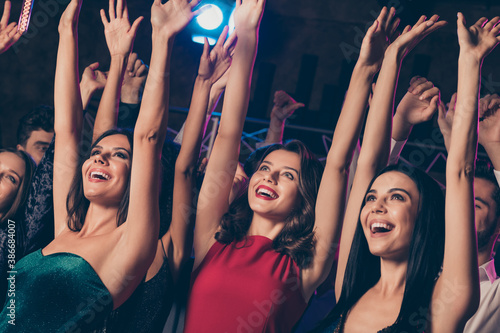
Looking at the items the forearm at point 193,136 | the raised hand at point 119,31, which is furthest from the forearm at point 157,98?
the raised hand at point 119,31

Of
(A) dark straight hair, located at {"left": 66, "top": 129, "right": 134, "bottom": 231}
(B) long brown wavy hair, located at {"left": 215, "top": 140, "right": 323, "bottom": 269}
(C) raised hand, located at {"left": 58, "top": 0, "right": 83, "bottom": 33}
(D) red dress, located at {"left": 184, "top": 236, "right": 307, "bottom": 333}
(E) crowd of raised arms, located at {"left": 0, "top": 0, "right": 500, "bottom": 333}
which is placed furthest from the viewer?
(C) raised hand, located at {"left": 58, "top": 0, "right": 83, "bottom": 33}

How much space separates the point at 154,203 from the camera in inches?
70.4

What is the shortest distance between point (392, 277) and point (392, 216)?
0.64 feet

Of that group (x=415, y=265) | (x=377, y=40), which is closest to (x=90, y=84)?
(x=377, y=40)

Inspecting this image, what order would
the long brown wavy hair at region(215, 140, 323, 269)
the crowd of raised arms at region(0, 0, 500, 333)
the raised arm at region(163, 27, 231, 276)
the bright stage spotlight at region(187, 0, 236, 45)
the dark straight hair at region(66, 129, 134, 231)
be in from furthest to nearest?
the bright stage spotlight at region(187, 0, 236, 45)
the dark straight hair at region(66, 129, 134, 231)
the raised arm at region(163, 27, 231, 276)
the long brown wavy hair at region(215, 140, 323, 269)
the crowd of raised arms at region(0, 0, 500, 333)

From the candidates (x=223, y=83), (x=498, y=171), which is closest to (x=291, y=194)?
(x=223, y=83)

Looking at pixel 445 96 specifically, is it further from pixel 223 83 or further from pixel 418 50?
pixel 223 83

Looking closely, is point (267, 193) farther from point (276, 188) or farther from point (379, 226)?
point (379, 226)

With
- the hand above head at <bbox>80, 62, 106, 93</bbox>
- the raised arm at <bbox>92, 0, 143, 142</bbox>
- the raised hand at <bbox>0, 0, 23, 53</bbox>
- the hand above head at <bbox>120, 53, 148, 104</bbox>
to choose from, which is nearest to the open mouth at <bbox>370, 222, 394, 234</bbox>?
the raised arm at <bbox>92, 0, 143, 142</bbox>

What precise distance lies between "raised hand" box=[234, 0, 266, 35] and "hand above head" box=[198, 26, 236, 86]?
20 centimetres

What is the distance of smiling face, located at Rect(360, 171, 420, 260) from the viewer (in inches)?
65.8

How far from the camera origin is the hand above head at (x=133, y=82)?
2.60 meters

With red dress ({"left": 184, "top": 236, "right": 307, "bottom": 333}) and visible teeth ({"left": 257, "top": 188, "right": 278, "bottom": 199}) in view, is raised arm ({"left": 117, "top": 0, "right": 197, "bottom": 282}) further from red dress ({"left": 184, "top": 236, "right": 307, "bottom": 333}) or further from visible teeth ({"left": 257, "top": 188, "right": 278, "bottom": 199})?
visible teeth ({"left": 257, "top": 188, "right": 278, "bottom": 199})

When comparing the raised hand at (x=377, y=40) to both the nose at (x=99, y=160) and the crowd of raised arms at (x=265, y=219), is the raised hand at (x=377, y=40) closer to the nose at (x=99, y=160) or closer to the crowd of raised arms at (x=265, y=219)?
the crowd of raised arms at (x=265, y=219)
